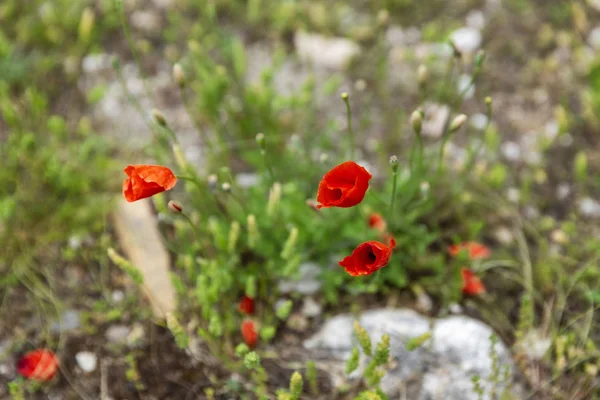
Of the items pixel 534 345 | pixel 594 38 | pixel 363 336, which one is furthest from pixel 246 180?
pixel 594 38

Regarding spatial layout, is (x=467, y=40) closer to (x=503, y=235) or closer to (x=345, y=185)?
(x=503, y=235)

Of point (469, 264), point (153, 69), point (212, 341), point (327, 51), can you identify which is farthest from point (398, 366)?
point (153, 69)

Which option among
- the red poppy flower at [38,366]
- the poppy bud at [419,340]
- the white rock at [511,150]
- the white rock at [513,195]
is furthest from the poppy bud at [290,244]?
the white rock at [511,150]

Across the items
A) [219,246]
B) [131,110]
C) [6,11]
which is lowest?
[219,246]

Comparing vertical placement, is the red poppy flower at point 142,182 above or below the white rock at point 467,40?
above

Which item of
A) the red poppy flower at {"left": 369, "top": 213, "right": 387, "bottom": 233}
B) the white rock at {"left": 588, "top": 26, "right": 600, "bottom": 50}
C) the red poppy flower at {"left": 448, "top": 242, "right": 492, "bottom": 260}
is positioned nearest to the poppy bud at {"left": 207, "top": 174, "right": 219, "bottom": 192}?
the red poppy flower at {"left": 369, "top": 213, "right": 387, "bottom": 233}

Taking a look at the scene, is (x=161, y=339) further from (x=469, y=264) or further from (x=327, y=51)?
(x=327, y=51)

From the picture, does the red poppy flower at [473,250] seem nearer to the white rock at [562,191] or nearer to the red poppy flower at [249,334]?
the white rock at [562,191]
